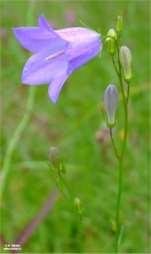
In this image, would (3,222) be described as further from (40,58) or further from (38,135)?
(40,58)

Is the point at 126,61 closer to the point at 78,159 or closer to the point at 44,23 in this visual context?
the point at 44,23

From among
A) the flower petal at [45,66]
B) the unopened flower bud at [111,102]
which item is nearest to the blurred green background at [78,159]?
the flower petal at [45,66]

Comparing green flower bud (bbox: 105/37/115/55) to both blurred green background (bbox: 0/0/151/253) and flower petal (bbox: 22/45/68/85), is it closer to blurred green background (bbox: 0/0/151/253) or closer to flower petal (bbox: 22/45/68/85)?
flower petal (bbox: 22/45/68/85)

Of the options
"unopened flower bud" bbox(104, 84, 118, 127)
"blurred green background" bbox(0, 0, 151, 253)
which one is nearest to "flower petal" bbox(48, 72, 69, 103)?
"unopened flower bud" bbox(104, 84, 118, 127)

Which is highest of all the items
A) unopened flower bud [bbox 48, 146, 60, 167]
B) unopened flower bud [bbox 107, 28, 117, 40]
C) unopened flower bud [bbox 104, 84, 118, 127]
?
unopened flower bud [bbox 107, 28, 117, 40]

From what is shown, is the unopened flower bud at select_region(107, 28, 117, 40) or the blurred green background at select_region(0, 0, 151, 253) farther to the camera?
the blurred green background at select_region(0, 0, 151, 253)

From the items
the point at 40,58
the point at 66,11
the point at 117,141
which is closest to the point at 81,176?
the point at 117,141
